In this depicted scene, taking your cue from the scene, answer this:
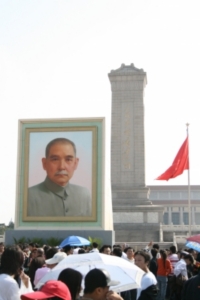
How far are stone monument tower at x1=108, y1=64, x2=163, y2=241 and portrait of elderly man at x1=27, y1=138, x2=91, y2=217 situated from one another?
11244mm

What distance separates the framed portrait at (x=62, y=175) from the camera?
1966 centimetres

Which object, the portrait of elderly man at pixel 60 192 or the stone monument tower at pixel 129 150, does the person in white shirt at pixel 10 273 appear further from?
the stone monument tower at pixel 129 150

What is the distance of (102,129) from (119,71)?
15042 millimetres

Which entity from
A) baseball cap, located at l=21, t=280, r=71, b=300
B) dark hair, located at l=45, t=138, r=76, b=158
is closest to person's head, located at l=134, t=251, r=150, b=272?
baseball cap, located at l=21, t=280, r=71, b=300

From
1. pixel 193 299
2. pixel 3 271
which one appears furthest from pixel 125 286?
pixel 3 271

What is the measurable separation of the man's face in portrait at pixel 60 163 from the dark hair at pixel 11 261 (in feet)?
51.5

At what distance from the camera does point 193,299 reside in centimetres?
432

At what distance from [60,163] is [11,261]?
15.9 metres

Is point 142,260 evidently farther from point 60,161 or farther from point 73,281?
point 60,161

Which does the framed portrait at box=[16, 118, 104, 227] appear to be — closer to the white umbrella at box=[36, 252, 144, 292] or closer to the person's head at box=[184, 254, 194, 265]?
the person's head at box=[184, 254, 194, 265]

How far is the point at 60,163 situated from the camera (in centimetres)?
1983

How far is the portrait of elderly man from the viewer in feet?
A: 64.5

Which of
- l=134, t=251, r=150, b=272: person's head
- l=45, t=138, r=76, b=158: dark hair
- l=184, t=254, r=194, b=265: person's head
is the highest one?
l=45, t=138, r=76, b=158: dark hair

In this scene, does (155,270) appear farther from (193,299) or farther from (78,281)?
(78,281)
